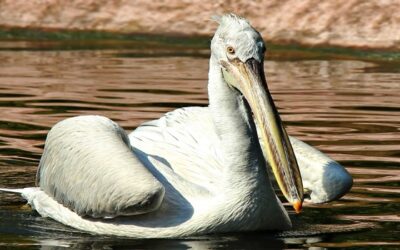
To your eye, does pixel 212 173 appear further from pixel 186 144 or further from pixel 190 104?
pixel 190 104

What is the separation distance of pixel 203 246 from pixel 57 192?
94cm

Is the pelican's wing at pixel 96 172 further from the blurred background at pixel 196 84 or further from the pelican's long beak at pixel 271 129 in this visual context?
the pelican's long beak at pixel 271 129

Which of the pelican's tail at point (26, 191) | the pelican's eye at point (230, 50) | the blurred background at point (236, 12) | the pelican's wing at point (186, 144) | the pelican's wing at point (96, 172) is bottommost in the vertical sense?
the blurred background at point (236, 12)

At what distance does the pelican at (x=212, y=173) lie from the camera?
18.1 ft

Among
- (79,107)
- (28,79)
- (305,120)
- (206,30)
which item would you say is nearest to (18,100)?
(79,107)

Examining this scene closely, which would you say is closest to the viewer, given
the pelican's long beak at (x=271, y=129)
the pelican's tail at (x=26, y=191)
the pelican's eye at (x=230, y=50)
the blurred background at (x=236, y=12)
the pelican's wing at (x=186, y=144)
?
the pelican's long beak at (x=271, y=129)

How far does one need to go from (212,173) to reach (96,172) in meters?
0.56

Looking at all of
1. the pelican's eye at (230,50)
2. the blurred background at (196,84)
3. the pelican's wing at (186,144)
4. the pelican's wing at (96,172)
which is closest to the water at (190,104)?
the blurred background at (196,84)

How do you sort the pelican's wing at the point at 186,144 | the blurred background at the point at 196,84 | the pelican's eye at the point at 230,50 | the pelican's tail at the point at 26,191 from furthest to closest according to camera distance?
the pelican's tail at the point at 26,191 < the pelican's wing at the point at 186,144 < the blurred background at the point at 196,84 < the pelican's eye at the point at 230,50

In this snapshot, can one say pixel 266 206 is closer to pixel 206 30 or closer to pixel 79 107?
pixel 79 107

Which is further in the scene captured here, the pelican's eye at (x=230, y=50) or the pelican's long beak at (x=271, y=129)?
the pelican's eye at (x=230, y=50)

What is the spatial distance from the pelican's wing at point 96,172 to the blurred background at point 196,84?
0.15 meters

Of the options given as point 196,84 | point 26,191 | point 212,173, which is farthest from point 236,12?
point 212,173

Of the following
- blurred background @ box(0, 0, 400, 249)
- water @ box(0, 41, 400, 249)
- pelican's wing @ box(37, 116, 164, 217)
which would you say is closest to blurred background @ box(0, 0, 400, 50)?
blurred background @ box(0, 0, 400, 249)
